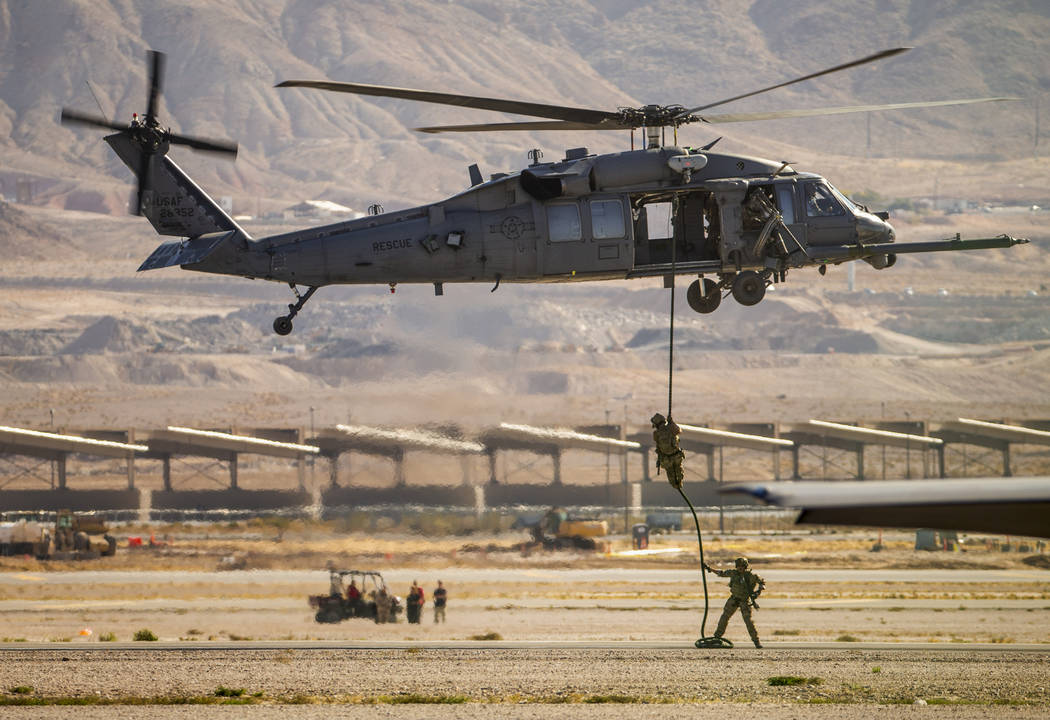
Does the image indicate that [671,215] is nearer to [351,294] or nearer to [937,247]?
[937,247]

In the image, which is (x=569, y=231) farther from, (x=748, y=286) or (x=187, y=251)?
(x=187, y=251)

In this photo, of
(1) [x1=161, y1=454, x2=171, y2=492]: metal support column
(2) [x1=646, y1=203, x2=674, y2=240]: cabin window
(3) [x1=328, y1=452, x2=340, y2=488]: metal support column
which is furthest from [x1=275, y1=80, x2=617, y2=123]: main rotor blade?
(1) [x1=161, y1=454, x2=171, y2=492]: metal support column

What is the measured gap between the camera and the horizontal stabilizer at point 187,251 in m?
25.2

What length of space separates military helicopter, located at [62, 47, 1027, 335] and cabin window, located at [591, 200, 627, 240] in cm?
2

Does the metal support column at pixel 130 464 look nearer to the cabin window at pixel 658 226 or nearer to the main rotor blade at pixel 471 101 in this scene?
the cabin window at pixel 658 226

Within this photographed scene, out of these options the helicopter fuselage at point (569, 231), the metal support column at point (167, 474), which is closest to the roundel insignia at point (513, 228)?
the helicopter fuselage at point (569, 231)

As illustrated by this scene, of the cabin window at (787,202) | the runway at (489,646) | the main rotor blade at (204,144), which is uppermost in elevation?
the main rotor blade at (204,144)

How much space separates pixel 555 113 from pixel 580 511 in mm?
41586

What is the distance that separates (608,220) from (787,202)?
306 centimetres

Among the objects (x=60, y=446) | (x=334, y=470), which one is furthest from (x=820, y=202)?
(x=60, y=446)

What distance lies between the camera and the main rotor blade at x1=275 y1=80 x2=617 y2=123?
19.4 metres

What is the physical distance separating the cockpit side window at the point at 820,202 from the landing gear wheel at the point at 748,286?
1488 mm

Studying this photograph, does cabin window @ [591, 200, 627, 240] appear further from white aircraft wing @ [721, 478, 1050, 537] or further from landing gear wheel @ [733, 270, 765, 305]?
white aircraft wing @ [721, 478, 1050, 537]

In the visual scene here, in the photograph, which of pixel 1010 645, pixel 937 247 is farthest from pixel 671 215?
pixel 1010 645
